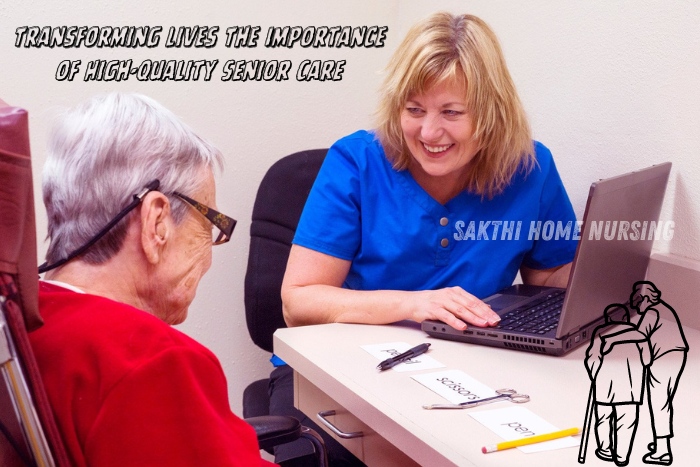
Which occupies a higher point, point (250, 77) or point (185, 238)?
point (250, 77)

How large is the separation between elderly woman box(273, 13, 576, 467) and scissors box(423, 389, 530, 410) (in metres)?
0.47

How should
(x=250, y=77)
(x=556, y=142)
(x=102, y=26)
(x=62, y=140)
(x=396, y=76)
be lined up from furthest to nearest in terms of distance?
(x=250, y=77)
(x=102, y=26)
(x=556, y=142)
(x=396, y=76)
(x=62, y=140)

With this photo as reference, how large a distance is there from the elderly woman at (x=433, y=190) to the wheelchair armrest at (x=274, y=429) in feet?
1.01

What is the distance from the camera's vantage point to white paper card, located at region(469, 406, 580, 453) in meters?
1.00

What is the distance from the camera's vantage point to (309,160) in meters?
2.03

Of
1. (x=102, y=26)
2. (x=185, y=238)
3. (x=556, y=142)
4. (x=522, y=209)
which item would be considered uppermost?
(x=102, y=26)

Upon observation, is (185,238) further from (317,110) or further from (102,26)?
(317,110)

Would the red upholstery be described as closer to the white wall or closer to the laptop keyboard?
the white wall

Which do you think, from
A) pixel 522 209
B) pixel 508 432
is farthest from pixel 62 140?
pixel 522 209

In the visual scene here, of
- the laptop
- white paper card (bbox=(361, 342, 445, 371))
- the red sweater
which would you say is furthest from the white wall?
white paper card (bbox=(361, 342, 445, 371))

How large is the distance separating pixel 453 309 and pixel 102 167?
70 cm

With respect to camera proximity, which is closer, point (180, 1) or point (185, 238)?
point (185, 238)

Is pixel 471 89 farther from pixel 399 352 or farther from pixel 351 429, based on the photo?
pixel 351 429

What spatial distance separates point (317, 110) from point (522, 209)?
3.18ft
